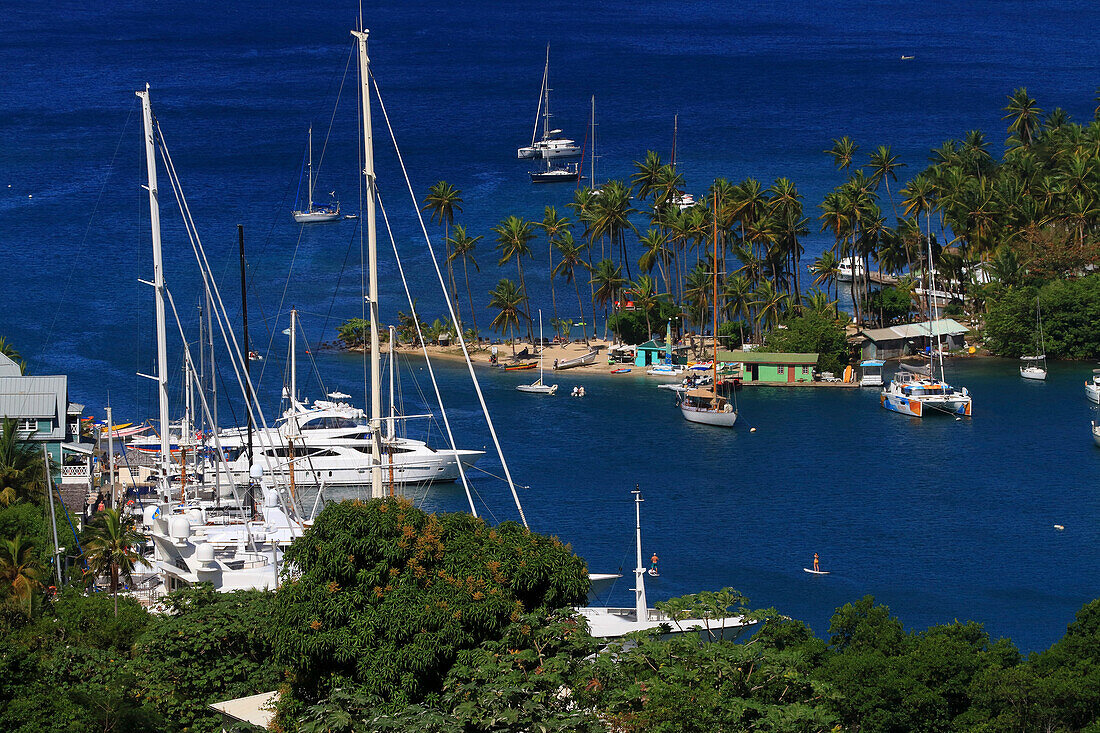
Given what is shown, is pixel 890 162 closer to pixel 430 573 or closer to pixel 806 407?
pixel 806 407

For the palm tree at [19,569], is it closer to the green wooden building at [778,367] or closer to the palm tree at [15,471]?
the palm tree at [15,471]

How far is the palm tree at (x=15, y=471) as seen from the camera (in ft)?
229

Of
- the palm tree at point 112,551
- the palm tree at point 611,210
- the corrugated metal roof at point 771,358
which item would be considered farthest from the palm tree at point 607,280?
the palm tree at point 112,551

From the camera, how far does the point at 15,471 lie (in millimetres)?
70375

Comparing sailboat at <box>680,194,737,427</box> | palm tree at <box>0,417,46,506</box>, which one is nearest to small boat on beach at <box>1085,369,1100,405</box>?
sailboat at <box>680,194,737,427</box>

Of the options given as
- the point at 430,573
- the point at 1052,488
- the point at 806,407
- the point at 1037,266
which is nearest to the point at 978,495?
the point at 1052,488

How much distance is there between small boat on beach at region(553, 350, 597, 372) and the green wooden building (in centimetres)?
1274

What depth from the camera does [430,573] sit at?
41.2 meters

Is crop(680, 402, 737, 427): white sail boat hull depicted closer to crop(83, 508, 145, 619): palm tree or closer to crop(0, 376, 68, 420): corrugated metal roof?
crop(0, 376, 68, 420): corrugated metal roof

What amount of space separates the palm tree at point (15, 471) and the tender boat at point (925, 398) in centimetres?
6107

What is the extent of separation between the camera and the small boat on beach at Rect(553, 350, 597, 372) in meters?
123

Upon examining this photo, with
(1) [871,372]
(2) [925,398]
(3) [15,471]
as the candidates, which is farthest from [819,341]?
(3) [15,471]

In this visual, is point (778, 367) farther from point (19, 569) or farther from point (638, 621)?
point (19, 569)

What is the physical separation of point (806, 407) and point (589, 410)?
52.1 ft
